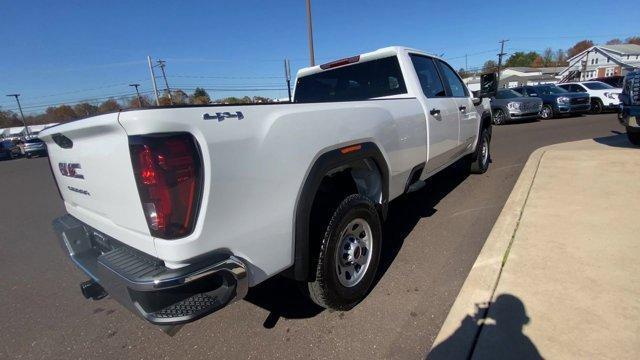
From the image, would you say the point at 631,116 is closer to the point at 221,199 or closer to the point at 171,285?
the point at 221,199

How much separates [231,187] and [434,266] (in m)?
2.23

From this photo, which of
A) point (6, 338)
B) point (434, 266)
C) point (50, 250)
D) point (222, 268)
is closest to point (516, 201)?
point (434, 266)

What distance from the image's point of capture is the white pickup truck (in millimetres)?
1578

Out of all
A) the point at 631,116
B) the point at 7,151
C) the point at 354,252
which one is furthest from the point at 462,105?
the point at 7,151

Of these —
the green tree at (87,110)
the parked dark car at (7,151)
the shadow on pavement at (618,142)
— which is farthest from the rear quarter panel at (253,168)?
the parked dark car at (7,151)

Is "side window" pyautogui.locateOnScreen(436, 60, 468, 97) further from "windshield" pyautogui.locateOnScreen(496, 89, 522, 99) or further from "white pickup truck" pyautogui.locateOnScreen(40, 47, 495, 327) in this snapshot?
"windshield" pyautogui.locateOnScreen(496, 89, 522, 99)

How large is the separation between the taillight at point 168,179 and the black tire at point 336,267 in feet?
3.17

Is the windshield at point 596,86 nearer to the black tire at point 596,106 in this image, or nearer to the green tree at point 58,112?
the black tire at point 596,106

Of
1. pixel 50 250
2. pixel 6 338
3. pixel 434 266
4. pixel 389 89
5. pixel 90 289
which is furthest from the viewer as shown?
pixel 50 250

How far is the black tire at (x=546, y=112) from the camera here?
15869 millimetres

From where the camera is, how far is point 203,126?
158 centimetres

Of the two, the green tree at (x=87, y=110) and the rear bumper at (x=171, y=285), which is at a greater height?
the green tree at (x=87, y=110)

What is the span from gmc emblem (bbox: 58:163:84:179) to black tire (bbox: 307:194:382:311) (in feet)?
5.17

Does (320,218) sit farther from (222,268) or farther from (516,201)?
(516,201)
